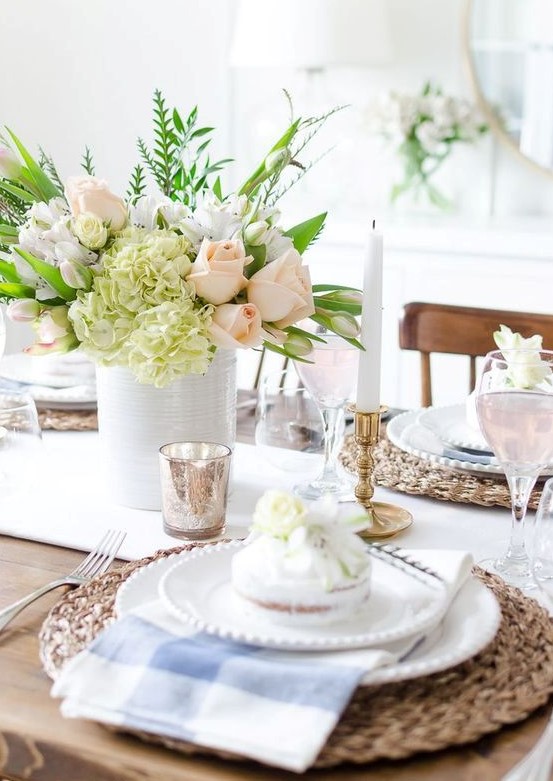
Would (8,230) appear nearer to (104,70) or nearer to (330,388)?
(330,388)

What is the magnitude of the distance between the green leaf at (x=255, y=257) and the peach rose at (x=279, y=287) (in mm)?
13

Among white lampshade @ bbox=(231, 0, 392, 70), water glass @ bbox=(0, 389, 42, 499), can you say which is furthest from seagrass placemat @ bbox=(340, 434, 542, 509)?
white lampshade @ bbox=(231, 0, 392, 70)

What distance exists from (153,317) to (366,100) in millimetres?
2610

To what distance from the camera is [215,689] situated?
31.5 inches

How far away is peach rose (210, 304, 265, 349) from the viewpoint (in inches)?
46.1

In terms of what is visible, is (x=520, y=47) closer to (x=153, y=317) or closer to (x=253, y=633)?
(x=153, y=317)

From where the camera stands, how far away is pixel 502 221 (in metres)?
3.37

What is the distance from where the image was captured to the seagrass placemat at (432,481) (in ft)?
4.37

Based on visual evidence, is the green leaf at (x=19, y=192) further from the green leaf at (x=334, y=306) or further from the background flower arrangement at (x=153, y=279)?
the green leaf at (x=334, y=306)

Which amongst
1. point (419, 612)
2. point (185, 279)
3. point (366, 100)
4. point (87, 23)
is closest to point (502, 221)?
point (366, 100)

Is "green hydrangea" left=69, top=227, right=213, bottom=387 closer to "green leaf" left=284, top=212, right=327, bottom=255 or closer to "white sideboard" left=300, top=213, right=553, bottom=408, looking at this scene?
"green leaf" left=284, top=212, right=327, bottom=255

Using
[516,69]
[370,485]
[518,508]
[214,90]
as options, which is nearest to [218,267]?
[370,485]

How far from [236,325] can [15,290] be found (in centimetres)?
25

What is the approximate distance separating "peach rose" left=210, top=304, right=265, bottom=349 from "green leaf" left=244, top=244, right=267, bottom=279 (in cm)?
5
